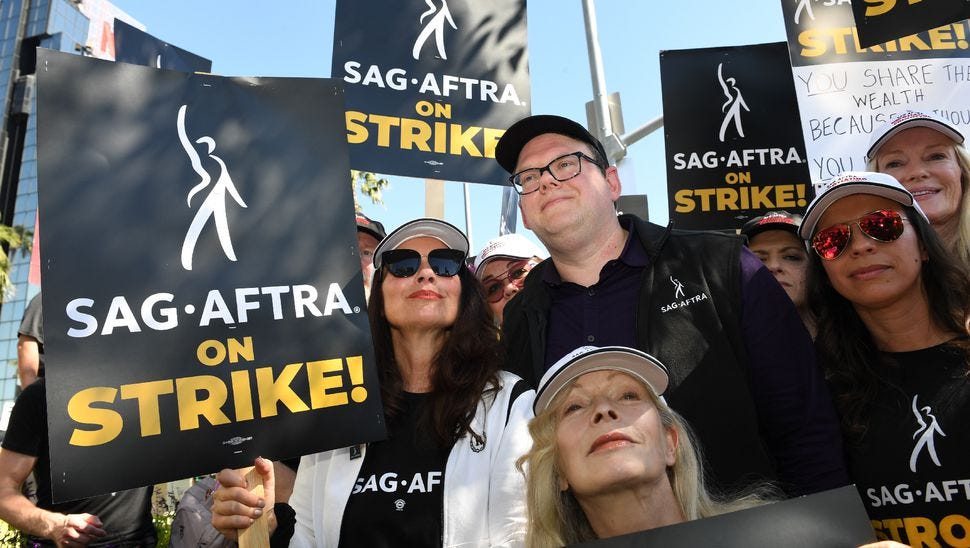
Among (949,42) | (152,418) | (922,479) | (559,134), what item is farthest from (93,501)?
(949,42)

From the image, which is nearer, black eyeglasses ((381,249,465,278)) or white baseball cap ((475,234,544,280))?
black eyeglasses ((381,249,465,278))

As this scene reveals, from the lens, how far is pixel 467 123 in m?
4.98

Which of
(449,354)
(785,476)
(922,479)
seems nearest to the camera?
(922,479)

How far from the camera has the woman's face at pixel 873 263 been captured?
272cm

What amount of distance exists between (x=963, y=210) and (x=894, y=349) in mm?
1137

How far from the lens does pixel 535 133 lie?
10.7 ft

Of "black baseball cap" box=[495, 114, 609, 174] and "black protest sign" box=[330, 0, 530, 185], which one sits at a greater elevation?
"black protest sign" box=[330, 0, 530, 185]

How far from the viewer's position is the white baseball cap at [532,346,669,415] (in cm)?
238

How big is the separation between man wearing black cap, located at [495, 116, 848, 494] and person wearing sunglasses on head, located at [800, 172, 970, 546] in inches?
5.7

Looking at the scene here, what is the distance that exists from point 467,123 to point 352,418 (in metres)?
2.93

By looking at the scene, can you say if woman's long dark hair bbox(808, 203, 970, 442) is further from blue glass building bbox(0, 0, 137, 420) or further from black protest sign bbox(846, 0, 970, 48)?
blue glass building bbox(0, 0, 137, 420)

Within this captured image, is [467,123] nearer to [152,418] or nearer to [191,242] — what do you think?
[191,242]

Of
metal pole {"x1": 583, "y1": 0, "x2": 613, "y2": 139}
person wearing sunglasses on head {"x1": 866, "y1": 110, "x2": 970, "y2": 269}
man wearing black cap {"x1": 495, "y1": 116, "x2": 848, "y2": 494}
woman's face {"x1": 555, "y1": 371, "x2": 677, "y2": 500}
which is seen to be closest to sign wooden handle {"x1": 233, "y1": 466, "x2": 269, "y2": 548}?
woman's face {"x1": 555, "y1": 371, "x2": 677, "y2": 500}

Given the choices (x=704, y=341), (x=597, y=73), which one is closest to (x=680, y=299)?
(x=704, y=341)
